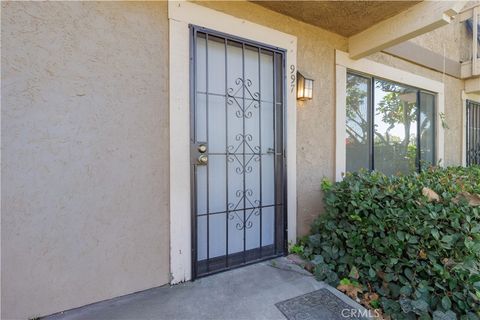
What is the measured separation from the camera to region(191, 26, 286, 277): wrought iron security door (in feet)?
6.93

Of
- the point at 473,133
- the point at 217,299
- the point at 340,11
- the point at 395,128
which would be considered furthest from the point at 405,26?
the point at 473,133

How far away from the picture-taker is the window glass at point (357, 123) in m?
3.05

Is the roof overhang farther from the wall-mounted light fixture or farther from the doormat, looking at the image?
the doormat

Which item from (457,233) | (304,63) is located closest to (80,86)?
(304,63)

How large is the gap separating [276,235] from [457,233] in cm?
144

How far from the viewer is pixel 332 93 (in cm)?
281

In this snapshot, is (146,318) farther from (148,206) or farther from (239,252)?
(239,252)

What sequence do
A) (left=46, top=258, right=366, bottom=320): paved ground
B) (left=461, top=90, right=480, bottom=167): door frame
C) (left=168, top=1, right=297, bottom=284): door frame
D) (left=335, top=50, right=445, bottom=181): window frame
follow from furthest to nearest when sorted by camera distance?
(left=461, top=90, right=480, bottom=167): door frame → (left=335, top=50, right=445, bottom=181): window frame → (left=168, top=1, right=297, bottom=284): door frame → (left=46, top=258, right=366, bottom=320): paved ground

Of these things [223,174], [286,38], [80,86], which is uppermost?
[286,38]

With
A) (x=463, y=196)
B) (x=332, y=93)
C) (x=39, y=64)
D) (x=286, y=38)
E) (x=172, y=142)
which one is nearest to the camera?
(x=39, y=64)

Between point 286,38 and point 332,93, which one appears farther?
point 332,93

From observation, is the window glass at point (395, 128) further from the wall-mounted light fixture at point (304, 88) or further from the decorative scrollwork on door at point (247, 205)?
the decorative scrollwork on door at point (247, 205)

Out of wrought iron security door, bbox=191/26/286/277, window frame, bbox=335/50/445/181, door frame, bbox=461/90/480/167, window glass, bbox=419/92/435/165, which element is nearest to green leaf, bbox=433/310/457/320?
wrought iron security door, bbox=191/26/286/277

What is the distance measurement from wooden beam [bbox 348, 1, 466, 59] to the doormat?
257 cm
